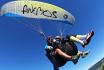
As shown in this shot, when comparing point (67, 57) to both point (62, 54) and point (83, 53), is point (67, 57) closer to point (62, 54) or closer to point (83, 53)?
point (62, 54)

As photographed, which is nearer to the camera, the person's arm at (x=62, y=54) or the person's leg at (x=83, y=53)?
the person's leg at (x=83, y=53)

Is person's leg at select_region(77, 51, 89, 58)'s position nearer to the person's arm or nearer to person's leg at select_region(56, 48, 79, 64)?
person's leg at select_region(56, 48, 79, 64)

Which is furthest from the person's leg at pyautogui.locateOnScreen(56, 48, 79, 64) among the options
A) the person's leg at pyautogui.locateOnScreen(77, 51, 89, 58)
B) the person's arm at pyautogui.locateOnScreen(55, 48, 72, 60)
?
the person's leg at pyautogui.locateOnScreen(77, 51, 89, 58)

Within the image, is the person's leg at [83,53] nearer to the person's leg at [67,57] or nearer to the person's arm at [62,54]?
the person's leg at [67,57]

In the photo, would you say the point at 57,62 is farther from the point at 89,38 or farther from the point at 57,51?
the point at 89,38

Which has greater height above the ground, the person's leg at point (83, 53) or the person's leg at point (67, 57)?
the person's leg at point (83, 53)

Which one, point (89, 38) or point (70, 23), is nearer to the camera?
point (89, 38)

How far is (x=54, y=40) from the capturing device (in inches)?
749

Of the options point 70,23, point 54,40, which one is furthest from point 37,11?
point 54,40

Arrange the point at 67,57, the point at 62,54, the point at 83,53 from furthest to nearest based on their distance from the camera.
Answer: the point at 62,54, the point at 67,57, the point at 83,53

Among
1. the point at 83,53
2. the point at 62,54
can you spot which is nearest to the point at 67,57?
the point at 62,54

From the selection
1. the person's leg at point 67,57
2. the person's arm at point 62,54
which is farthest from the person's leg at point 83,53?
the person's arm at point 62,54

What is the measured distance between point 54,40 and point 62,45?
1.79 ft

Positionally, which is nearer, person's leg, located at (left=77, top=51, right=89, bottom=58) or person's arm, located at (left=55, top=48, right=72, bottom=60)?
person's leg, located at (left=77, top=51, right=89, bottom=58)
